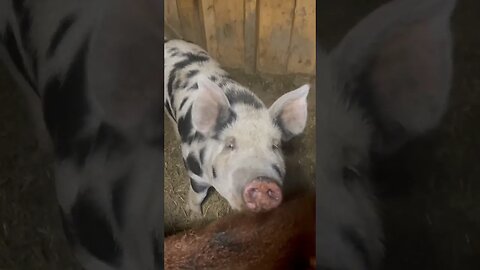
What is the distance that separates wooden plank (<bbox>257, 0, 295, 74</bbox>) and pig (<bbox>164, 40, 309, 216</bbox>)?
6 centimetres

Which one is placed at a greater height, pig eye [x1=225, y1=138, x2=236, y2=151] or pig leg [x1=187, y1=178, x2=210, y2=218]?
pig eye [x1=225, y1=138, x2=236, y2=151]

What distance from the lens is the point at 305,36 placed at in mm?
1410

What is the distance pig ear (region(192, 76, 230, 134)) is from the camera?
1.41m

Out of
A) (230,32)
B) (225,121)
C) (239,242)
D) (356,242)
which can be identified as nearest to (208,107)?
(225,121)

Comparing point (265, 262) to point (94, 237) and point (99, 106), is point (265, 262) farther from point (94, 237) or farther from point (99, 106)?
point (99, 106)

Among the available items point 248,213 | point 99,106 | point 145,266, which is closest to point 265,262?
point 248,213

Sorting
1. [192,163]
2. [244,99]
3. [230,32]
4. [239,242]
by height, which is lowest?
[239,242]

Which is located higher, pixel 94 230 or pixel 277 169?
pixel 277 169

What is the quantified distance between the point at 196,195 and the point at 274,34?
13.7 inches

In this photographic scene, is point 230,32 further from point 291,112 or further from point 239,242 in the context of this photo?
point 239,242

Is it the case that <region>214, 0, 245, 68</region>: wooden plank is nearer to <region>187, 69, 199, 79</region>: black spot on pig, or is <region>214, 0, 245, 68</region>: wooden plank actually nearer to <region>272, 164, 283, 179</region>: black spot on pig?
<region>187, 69, 199, 79</region>: black spot on pig

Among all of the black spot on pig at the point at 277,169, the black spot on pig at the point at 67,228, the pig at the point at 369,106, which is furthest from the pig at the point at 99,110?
the pig at the point at 369,106

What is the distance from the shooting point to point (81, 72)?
1.40m

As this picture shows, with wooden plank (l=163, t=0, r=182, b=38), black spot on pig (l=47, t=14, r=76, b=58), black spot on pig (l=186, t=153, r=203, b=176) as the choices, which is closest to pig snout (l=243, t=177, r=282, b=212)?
black spot on pig (l=186, t=153, r=203, b=176)
